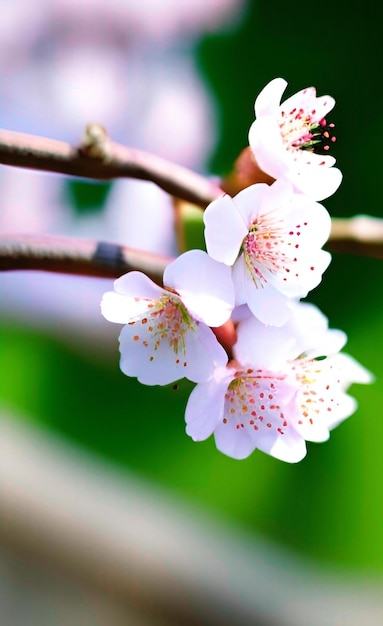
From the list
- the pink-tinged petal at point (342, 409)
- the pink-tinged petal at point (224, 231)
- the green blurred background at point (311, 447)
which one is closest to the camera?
the pink-tinged petal at point (224, 231)

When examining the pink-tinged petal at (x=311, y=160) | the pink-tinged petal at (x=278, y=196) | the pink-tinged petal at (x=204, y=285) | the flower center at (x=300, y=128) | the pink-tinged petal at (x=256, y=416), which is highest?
the flower center at (x=300, y=128)

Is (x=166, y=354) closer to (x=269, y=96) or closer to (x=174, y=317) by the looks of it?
(x=174, y=317)

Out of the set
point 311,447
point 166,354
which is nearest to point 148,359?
point 166,354

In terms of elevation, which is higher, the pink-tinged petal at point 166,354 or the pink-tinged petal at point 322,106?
the pink-tinged petal at point 322,106

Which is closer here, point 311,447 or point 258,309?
point 258,309

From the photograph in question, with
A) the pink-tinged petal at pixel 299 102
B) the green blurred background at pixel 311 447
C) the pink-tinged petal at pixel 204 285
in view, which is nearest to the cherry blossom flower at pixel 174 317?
the pink-tinged petal at pixel 204 285

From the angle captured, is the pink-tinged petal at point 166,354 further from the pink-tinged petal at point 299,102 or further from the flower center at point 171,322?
the pink-tinged petal at point 299,102

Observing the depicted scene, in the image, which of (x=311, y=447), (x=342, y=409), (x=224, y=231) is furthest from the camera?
(x=311, y=447)

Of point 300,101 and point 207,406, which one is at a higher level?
point 300,101
